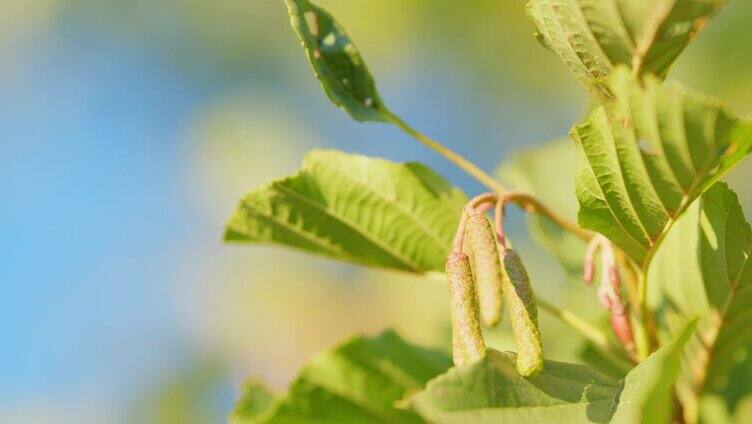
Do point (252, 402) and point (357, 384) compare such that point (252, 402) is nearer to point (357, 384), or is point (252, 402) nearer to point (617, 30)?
point (357, 384)

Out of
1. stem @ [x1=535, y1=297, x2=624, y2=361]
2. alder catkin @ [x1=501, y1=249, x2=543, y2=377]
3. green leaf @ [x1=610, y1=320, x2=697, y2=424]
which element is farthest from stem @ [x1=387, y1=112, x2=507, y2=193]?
green leaf @ [x1=610, y1=320, x2=697, y2=424]

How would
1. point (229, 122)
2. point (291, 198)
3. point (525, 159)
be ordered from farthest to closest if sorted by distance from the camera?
point (229, 122)
point (525, 159)
point (291, 198)

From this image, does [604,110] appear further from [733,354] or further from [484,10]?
[484,10]

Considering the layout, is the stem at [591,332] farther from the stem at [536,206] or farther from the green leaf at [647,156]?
the green leaf at [647,156]

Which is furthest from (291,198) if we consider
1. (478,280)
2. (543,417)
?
(543,417)

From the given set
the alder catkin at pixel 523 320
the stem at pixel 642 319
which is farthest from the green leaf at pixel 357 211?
the alder catkin at pixel 523 320

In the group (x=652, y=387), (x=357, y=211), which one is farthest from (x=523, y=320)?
(x=357, y=211)
